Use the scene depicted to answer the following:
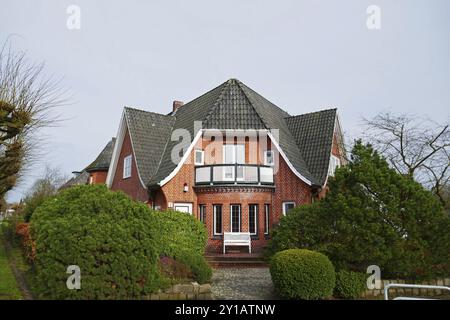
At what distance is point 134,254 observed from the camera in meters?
9.31

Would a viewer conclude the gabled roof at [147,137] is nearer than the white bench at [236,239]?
No

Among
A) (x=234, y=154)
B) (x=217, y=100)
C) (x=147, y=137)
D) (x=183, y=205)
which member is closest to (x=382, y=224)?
(x=234, y=154)

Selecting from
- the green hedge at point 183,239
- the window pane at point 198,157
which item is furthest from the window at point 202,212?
the green hedge at point 183,239

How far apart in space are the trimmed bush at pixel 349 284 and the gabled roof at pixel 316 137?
9.20m

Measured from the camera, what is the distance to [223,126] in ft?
68.5

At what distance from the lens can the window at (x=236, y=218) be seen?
66.1 ft

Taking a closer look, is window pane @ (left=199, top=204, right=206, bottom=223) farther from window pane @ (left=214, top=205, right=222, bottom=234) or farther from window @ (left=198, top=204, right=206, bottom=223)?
window pane @ (left=214, top=205, right=222, bottom=234)

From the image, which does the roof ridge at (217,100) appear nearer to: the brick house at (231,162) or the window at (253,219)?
the brick house at (231,162)

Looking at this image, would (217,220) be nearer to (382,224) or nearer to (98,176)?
(382,224)

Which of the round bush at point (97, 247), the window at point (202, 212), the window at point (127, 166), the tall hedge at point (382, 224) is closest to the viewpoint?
the round bush at point (97, 247)

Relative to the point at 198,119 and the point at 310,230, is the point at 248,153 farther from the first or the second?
the point at 310,230

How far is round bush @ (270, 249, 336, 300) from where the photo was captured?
33.5 feet

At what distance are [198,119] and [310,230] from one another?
11486 mm
